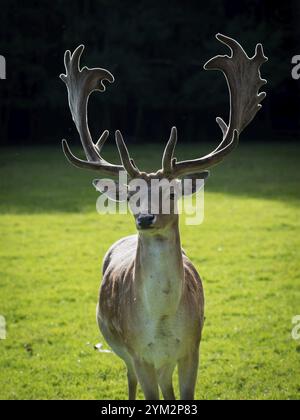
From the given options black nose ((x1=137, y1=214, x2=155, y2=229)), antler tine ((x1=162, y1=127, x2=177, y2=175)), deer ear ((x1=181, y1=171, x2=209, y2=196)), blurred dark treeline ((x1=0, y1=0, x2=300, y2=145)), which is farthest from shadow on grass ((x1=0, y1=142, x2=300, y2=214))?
black nose ((x1=137, y1=214, x2=155, y2=229))

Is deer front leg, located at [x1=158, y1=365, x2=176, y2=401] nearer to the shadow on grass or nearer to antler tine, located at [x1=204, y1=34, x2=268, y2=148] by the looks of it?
antler tine, located at [x1=204, y1=34, x2=268, y2=148]

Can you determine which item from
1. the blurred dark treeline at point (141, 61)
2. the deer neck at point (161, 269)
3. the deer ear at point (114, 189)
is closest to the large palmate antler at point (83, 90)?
the deer ear at point (114, 189)

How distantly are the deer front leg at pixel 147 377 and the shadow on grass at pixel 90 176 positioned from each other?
8789 mm

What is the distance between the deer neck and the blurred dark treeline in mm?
22302

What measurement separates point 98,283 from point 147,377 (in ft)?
13.7

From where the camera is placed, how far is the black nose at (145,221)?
11.4 ft

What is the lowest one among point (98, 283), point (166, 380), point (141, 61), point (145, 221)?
point (98, 283)

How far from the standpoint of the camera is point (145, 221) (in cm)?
347

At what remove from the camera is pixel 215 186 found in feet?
50.8

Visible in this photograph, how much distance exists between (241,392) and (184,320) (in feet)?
4.90

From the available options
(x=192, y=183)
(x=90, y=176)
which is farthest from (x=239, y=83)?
(x=90, y=176)

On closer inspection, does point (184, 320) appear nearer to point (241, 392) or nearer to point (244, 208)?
point (241, 392)

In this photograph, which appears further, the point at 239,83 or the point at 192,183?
the point at 239,83

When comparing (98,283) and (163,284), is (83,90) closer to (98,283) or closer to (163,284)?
(163,284)
